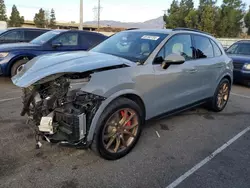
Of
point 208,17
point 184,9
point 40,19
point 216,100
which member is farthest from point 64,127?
point 40,19

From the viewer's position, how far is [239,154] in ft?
12.5

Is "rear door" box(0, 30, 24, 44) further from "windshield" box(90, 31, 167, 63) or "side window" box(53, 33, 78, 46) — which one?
"windshield" box(90, 31, 167, 63)

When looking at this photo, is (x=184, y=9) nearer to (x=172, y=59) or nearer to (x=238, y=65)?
(x=238, y=65)

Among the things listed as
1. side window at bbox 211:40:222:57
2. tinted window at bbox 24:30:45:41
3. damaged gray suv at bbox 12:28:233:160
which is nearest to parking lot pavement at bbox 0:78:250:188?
damaged gray suv at bbox 12:28:233:160

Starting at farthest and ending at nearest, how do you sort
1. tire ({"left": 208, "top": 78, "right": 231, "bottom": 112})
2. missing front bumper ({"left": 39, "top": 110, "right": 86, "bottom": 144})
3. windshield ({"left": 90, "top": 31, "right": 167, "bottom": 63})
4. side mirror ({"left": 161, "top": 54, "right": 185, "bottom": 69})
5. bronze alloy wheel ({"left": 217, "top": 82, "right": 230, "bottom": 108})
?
bronze alloy wheel ({"left": 217, "top": 82, "right": 230, "bottom": 108}) → tire ({"left": 208, "top": 78, "right": 231, "bottom": 112}) → windshield ({"left": 90, "top": 31, "right": 167, "bottom": 63}) → side mirror ({"left": 161, "top": 54, "right": 185, "bottom": 69}) → missing front bumper ({"left": 39, "top": 110, "right": 86, "bottom": 144})

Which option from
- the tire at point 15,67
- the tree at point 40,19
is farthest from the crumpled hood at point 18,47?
the tree at point 40,19

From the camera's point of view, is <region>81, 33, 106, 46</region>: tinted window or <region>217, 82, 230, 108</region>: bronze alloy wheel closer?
<region>217, 82, 230, 108</region>: bronze alloy wheel

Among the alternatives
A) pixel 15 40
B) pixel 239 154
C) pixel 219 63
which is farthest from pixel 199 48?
pixel 15 40

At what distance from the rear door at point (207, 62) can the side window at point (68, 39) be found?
490 centimetres

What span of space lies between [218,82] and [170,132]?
1.77 metres

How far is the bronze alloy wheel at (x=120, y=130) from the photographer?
131 inches

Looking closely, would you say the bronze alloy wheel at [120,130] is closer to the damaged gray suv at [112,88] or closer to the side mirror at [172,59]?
the damaged gray suv at [112,88]

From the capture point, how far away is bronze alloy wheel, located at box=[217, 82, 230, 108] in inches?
225

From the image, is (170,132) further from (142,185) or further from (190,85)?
(142,185)
